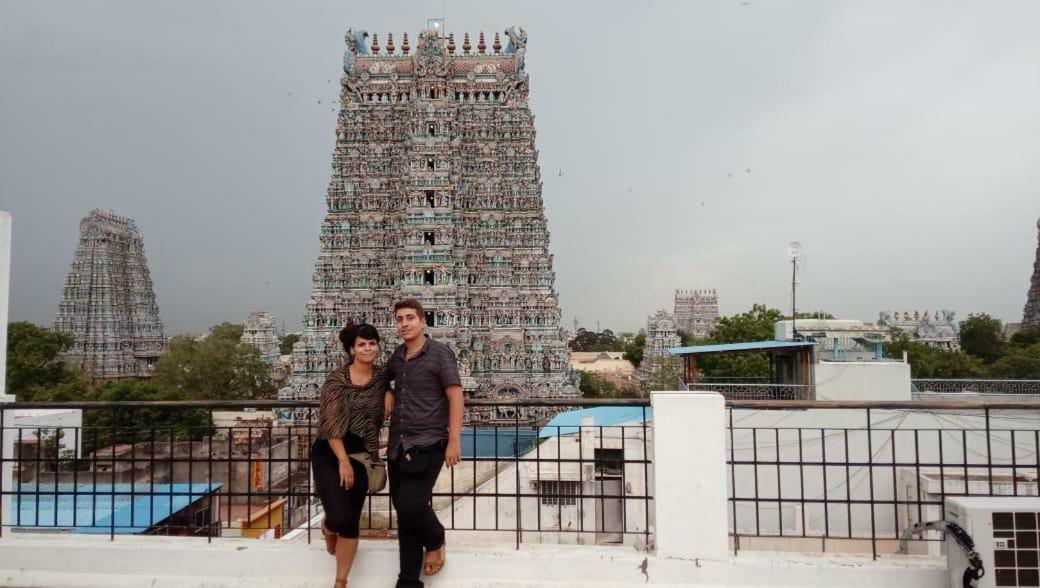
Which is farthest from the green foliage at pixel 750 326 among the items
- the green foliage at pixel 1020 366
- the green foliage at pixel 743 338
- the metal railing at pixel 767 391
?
the metal railing at pixel 767 391

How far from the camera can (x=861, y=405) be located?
13.3ft

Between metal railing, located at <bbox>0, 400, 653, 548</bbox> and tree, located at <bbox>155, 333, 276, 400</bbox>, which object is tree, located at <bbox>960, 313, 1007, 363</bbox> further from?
tree, located at <bbox>155, 333, 276, 400</bbox>

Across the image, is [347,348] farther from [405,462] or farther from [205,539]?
[205,539]

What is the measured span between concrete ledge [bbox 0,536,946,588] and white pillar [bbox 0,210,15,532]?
61 cm

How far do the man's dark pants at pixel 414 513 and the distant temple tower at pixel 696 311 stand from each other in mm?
75458

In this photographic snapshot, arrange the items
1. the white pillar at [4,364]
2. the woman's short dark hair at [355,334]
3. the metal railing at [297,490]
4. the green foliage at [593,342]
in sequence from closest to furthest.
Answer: the woman's short dark hair at [355,334] → the white pillar at [4,364] → the metal railing at [297,490] → the green foliage at [593,342]

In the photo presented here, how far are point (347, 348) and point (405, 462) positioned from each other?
31.0 inches

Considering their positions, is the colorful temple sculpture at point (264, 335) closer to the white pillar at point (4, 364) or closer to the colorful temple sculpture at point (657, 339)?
the colorful temple sculpture at point (657, 339)

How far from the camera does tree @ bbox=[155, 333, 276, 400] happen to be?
1319 inches

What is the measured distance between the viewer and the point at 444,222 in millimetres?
27984

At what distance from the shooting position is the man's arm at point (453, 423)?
355cm

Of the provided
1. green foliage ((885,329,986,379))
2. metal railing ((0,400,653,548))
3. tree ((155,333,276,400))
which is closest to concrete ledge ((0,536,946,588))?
metal railing ((0,400,653,548))

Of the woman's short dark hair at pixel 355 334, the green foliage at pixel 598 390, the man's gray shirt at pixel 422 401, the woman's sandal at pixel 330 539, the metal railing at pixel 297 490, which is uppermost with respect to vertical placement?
the woman's short dark hair at pixel 355 334

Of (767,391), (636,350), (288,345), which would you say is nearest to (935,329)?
(636,350)
